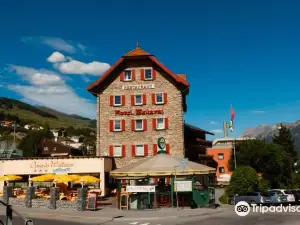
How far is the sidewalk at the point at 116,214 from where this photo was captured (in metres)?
22.7

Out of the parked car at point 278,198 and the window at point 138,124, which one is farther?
the window at point 138,124

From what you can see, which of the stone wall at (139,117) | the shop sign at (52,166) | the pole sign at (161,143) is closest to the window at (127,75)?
the stone wall at (139,117)

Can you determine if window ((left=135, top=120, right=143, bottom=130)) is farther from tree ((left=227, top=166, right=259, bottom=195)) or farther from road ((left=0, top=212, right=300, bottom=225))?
road ((left=0, top=212, right=300, bottom=225))

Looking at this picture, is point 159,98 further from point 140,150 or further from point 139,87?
point 140,150

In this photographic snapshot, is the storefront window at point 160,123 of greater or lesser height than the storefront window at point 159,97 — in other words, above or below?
below

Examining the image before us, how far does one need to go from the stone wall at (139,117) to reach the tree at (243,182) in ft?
29.2

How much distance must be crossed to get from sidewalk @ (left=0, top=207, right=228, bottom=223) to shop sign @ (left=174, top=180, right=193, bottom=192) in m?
1.42

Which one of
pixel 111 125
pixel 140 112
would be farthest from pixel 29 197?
pixel 140 112

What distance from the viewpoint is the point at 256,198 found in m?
28.7

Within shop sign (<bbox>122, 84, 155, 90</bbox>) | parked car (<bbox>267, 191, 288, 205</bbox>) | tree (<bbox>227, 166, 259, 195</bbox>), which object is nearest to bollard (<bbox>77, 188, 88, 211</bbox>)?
parked car (<bbox>267, 191, 288, 205</bbox>)

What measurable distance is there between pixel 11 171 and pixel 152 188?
21.4 metres

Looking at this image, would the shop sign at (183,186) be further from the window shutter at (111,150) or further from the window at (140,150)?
the window shutter at (111,150)

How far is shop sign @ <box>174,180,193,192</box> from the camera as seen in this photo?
26.8m

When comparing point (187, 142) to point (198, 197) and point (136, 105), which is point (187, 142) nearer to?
point (136, 105)
